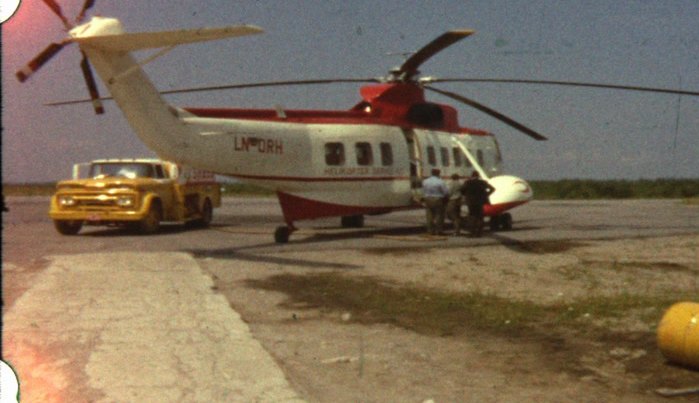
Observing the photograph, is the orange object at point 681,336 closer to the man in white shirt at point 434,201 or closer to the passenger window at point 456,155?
the man in white shirt at point 434,201

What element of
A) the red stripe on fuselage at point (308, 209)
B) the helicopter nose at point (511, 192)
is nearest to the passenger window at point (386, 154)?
the red stripe on fuselage at point (308, 209)

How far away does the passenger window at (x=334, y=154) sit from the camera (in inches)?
746

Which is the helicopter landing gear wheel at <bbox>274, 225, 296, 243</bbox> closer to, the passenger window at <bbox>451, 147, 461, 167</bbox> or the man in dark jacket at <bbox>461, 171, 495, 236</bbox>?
the man in dark jacket at <bbox>461, 171, 495, 236</bbox>

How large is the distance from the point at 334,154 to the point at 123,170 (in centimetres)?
635

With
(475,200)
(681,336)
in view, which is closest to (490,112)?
(475,200)

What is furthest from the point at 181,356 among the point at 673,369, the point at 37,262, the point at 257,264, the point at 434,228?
the point at 434,228

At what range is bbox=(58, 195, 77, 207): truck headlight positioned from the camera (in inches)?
795

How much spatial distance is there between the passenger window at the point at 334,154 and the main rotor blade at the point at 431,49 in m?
2.69

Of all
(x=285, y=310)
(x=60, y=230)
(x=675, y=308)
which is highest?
(x=675, y=308)

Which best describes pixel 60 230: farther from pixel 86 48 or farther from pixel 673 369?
pixel 673 369

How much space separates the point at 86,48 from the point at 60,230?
340 inches

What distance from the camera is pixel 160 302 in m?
9.82

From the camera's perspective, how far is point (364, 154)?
20.0 m

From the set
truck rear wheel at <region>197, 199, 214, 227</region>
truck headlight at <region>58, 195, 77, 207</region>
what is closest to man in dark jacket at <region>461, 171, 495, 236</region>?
truck rear wheel at <region>197, 199, 214, 227</region>
